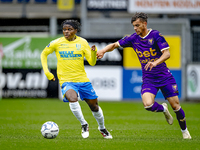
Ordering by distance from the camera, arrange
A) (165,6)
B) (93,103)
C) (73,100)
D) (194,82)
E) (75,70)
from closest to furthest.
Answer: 1. (73,100)
2. (93,103)
3. (75,70)
4. (194,82)
5. (165,6)

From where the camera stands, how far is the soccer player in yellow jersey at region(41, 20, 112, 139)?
7.09m

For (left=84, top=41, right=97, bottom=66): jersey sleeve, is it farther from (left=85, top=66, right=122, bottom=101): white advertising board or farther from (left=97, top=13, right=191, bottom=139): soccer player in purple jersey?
(left=85, top=66, right=122, bottom=101): white advertising board

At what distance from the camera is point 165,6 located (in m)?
18.0

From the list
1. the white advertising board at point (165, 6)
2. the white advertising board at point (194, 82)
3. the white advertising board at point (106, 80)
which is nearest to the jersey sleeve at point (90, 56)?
the white advertising board at point (106, 80)

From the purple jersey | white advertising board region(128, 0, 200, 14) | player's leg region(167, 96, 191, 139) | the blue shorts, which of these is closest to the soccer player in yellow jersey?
the blue shorts

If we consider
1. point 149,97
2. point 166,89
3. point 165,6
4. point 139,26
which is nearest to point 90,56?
point 139,26

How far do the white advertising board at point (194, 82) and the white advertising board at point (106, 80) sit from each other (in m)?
3.02

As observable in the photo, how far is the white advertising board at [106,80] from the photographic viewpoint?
1664 centimetres

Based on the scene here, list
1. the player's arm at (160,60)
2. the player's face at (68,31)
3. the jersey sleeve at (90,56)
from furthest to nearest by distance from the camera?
the player's face at (68,31) → the jersey sleeve at (90,56) → the player's arm at (160,60)

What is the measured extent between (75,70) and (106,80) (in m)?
9.45

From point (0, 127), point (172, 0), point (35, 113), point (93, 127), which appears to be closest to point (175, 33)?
point (172, 0)

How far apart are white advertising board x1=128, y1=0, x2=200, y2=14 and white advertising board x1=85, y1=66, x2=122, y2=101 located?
10.4 feet

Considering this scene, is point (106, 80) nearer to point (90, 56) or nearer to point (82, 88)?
point (90, 56)

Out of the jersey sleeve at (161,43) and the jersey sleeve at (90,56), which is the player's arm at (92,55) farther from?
the jersey sleeve at (161,43)
